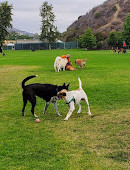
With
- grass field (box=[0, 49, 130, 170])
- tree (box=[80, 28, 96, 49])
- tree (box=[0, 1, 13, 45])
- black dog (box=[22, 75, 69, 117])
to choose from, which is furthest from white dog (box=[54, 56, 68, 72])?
tree (box=[80, 28, 96, 49])

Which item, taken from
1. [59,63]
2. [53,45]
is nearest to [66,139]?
[59,63]

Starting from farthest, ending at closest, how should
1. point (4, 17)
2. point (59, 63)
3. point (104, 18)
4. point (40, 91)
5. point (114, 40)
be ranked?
point (104, 18) → point (114, 40) → point (4, 17) → point (59, 63) → point (40, 91)

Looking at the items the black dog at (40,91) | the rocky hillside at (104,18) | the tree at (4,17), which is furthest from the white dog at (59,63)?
the rocky hillside at (104,18)

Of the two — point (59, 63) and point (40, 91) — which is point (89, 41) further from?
point (40, 91)

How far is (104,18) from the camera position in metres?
121

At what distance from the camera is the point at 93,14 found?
131 metres

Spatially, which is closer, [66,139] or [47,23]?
[66,139]

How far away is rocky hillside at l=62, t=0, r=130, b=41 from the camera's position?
112 metres

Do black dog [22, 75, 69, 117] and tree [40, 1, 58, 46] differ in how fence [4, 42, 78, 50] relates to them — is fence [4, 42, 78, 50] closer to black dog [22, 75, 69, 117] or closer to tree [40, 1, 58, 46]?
tree [40, 1, 58, 46]

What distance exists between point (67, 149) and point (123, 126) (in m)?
1.77

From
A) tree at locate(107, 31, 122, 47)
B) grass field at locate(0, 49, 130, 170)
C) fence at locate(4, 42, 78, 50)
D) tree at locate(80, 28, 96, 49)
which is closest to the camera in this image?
grass field at locate(0, 49, 130, 170)

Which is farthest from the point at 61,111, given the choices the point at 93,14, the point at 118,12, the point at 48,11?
the point at 93,14

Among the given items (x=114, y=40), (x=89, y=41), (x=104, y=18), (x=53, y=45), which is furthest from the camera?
(x=104, y=18)

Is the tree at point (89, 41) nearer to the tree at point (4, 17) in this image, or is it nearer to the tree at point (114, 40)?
the tree at point (114, 40)
